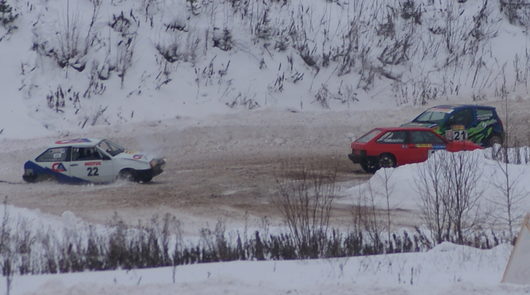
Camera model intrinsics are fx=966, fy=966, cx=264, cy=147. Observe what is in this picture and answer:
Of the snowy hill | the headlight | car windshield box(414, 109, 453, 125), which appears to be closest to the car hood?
the headlight

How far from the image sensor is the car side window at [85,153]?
2264 centimetres

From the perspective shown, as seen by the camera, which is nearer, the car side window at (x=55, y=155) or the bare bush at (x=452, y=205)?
the bare bush at (x=452, y=205)

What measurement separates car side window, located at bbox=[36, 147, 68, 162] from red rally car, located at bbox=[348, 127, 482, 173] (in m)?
6.92

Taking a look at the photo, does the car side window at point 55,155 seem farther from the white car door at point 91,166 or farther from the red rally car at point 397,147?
the red rally car at point 397,147

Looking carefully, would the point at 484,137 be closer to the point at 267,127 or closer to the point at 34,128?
the point at 267,127

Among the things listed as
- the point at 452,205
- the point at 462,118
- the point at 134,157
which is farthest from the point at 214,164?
the point at 452,205

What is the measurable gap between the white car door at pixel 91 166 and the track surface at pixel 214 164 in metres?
0.29

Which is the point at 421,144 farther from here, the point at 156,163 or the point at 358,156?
the point at 156,163

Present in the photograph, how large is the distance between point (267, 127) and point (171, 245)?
15.1 m

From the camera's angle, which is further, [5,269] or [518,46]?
[518,46]

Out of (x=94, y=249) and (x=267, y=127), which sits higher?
(x=267, y=127)

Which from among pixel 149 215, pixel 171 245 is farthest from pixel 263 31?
pixel 171 245

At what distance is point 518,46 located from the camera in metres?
36.8

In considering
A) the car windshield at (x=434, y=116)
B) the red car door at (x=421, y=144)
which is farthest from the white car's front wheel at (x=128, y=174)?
the car windshield at (x=434, y=116)
